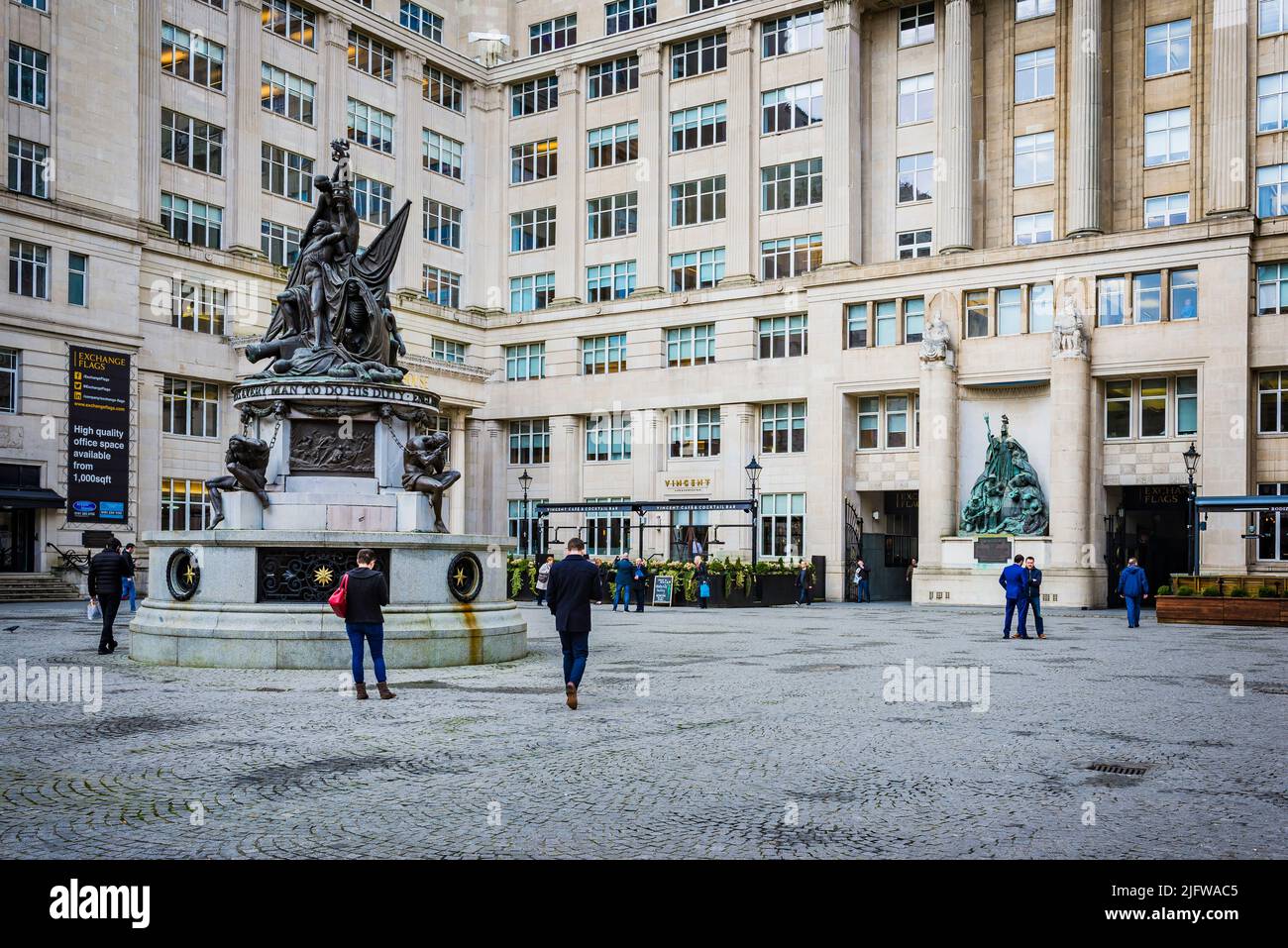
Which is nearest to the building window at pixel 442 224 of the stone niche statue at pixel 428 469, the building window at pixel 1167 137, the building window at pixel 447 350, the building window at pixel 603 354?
the building window at pixel 447 350

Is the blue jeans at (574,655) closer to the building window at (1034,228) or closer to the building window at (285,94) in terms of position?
the building window at (1034,228)

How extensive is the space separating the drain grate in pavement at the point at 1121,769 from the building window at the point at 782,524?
134 feet

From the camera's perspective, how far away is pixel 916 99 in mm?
50781

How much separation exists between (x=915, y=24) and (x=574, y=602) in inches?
1759

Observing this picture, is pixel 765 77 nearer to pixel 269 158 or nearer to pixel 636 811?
pixel 269 158

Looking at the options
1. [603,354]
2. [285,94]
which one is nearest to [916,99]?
[603,354]

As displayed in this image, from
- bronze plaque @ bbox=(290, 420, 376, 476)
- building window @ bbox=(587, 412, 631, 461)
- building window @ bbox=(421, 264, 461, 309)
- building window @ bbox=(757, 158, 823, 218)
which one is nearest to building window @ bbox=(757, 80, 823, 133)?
building window @ bbox=(757, 158, 823, 218)

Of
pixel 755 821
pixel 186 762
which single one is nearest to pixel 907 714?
pixel 755 821

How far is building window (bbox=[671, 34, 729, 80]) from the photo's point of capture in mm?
55469

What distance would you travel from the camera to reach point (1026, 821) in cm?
788

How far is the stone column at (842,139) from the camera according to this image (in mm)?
50031

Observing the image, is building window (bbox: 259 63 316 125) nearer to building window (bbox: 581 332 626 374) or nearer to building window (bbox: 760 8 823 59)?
building window (bbox: 581 332 626 374)

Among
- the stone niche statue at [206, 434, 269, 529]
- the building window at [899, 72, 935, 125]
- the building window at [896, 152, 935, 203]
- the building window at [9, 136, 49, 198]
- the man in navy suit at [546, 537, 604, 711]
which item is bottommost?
the man in navy suit at [546, 537, 604, 711]

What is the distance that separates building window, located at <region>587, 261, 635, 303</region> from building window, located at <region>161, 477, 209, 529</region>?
68.9 feet
